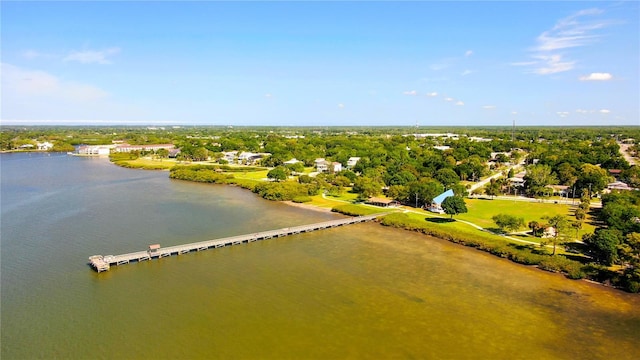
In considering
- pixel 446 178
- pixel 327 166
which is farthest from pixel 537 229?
pixel 327 166

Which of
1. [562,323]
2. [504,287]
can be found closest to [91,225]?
[504,287]

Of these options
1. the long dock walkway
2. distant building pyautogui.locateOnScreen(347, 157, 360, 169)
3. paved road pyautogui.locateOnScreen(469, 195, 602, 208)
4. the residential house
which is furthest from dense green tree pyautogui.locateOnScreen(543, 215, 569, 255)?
the residential house

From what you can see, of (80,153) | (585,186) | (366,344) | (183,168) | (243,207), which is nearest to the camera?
(366,344)

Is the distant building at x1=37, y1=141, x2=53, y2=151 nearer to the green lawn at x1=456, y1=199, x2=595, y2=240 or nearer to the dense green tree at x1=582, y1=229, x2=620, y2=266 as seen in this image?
the green lawn at x1=456, y1=199, x2=595, y2=240

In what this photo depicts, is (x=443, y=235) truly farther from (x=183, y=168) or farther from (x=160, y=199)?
(x=183, y=168)

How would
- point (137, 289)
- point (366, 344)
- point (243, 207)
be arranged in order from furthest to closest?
point (243, 207), point (137, 289), point (366, 344)

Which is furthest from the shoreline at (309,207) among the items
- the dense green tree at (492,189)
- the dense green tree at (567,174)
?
the dense green tree at (567,174)

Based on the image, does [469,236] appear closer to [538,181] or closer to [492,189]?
[492,189]
